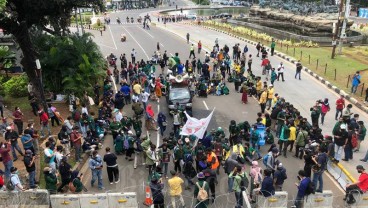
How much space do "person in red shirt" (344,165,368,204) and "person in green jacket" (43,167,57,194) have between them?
8.87 metres

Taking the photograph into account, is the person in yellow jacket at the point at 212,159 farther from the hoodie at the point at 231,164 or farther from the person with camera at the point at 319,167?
the person with camera at the point at 319,167

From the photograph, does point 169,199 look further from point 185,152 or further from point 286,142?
point 286,142

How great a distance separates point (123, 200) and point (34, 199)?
269 centimetres

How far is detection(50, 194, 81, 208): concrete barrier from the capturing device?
10906 mm

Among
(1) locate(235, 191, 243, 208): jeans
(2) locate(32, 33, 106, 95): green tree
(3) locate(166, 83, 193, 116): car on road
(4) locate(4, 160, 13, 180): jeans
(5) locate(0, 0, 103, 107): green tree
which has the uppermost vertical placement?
(5) locate(0, 0, 103, 107): green tree

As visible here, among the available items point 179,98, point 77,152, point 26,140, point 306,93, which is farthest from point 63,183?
point 306,93

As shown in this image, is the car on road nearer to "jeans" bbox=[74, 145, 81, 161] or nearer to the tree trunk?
"jeans" bbox=[74, 145, 81, 161]

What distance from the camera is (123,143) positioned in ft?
47.6

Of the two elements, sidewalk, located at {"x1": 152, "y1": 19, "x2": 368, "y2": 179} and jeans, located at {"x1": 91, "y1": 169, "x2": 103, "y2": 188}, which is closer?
jeans, located at {"x1": 91, "y1": 169, "x2": 103, "y2": 188}

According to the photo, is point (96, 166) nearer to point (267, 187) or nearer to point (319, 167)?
point (267, 187)

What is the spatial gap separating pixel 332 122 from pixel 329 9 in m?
44.5

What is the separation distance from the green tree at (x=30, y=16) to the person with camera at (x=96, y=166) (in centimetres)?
696

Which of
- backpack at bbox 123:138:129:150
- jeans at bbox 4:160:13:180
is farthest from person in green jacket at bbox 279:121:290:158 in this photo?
jeans at bbox 4:160:13:180

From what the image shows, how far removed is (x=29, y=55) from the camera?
62.2 ft
